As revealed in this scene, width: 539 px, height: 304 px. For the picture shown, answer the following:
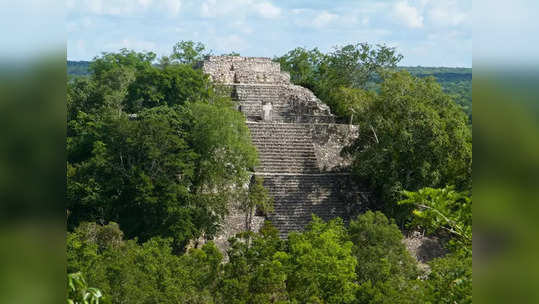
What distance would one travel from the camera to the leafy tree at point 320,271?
8320 millimetres

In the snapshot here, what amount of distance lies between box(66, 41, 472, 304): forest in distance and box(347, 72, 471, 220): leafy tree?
0.03m

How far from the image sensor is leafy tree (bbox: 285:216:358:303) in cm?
832

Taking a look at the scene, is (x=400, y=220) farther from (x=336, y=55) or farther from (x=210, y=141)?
(x=336, y=55)

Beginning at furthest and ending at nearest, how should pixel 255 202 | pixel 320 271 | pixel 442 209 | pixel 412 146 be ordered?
pixel 412 146 < pixel 255 202 < pixel 320 271 < pixel 442 209

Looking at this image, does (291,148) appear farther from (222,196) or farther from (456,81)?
(456,81)

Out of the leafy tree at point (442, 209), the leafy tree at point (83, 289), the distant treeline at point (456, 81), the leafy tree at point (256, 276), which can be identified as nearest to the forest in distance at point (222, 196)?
the leafy tree at point (256, 276)

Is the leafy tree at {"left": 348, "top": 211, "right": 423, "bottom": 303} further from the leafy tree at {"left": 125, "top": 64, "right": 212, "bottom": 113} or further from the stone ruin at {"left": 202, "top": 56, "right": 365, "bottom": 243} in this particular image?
the leafy tree at {"left": 125, "top": 64, "right": 212, "bottom": 113}

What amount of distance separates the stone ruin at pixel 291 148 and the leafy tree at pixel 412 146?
78 cm

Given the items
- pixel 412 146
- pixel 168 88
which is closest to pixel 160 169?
pixel 168 88

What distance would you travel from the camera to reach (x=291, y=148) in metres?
14.7

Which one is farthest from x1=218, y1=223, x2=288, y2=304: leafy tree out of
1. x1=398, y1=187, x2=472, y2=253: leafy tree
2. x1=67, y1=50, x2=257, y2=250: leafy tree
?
x1=398, y1=187, x2=472, y2=253: leafy tree

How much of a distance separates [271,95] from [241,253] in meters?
7.51

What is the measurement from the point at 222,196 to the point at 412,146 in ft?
13.1

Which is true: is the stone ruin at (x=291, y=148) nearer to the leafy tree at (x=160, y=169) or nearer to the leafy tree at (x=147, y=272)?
the leafy tree at (x=160, y=169)
